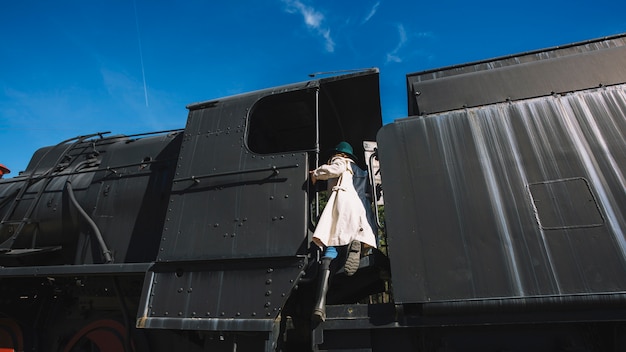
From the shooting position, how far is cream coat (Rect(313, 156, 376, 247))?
250 cm

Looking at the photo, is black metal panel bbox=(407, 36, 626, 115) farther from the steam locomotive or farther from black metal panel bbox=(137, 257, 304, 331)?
black metal panel bbox=(137, 257, 304, 331)

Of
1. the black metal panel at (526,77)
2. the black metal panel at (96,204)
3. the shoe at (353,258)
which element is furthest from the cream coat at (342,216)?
the black metal panel at (96,204)

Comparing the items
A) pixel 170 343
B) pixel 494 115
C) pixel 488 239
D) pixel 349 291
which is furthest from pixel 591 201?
pixel 170 343

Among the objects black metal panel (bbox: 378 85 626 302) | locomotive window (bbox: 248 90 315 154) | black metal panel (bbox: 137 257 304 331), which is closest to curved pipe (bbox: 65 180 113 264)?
black metal panel (bbox: 137 257 304 331)

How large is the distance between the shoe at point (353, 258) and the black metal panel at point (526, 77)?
4.21 ft

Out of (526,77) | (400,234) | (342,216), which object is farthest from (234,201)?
(526,77)

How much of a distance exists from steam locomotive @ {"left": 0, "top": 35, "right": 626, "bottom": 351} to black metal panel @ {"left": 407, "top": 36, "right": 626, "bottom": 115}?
0.01 meters

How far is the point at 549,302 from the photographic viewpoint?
1.89 m

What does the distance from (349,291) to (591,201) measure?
1937 mm

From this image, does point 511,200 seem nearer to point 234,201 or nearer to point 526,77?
point 526,77

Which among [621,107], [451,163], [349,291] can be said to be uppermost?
[621,107]

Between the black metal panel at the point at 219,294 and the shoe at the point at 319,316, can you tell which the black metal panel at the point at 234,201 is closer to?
the black metal panel at the point at 219,294

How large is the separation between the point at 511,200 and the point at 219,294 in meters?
2.22

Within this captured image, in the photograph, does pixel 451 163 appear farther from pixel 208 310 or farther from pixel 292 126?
pixel 292 126
